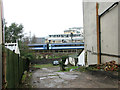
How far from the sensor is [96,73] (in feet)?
20.8

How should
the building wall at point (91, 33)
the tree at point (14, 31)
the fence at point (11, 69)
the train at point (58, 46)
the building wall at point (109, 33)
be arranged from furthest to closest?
1. the train at point (58, 46)
2. the tree at point (14, 31)
3. the building wall at point (91, 33)
4. the building wall at point (109, 33)
5. the fence at point (11, 69)

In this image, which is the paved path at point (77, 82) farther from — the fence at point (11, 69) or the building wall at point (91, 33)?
the building wall at point (91, 33)

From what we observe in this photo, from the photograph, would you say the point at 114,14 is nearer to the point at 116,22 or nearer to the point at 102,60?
the point at 116,22

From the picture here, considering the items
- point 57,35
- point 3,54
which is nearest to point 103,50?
point 3,54

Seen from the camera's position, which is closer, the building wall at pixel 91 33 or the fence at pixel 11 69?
the fence at pixel 11 69

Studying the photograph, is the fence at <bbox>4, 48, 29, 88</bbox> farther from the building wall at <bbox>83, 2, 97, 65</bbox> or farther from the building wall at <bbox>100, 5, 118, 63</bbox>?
the building wall at <bbox>83, 2, 97, 65</bbox>

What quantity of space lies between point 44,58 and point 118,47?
94.6 feet

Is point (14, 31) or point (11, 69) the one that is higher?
point (14, 31)

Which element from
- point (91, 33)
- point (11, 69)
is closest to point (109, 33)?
point (91, 33)

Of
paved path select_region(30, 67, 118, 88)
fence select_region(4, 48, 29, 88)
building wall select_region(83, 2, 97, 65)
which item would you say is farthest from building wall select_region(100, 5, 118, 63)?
fence select_region(4, 48, 29, 88)

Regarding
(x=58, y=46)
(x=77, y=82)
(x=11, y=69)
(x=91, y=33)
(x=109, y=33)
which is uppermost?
(x=91, y=33)

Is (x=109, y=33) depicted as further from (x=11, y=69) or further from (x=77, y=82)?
(x=11, y=69)

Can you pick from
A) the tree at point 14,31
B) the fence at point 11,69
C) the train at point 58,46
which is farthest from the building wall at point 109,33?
the train at point 58,46

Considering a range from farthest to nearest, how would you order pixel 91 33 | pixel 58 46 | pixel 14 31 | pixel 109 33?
pixel 58 46, pixel 14 31, pixel 91 33, pixel 109 33
